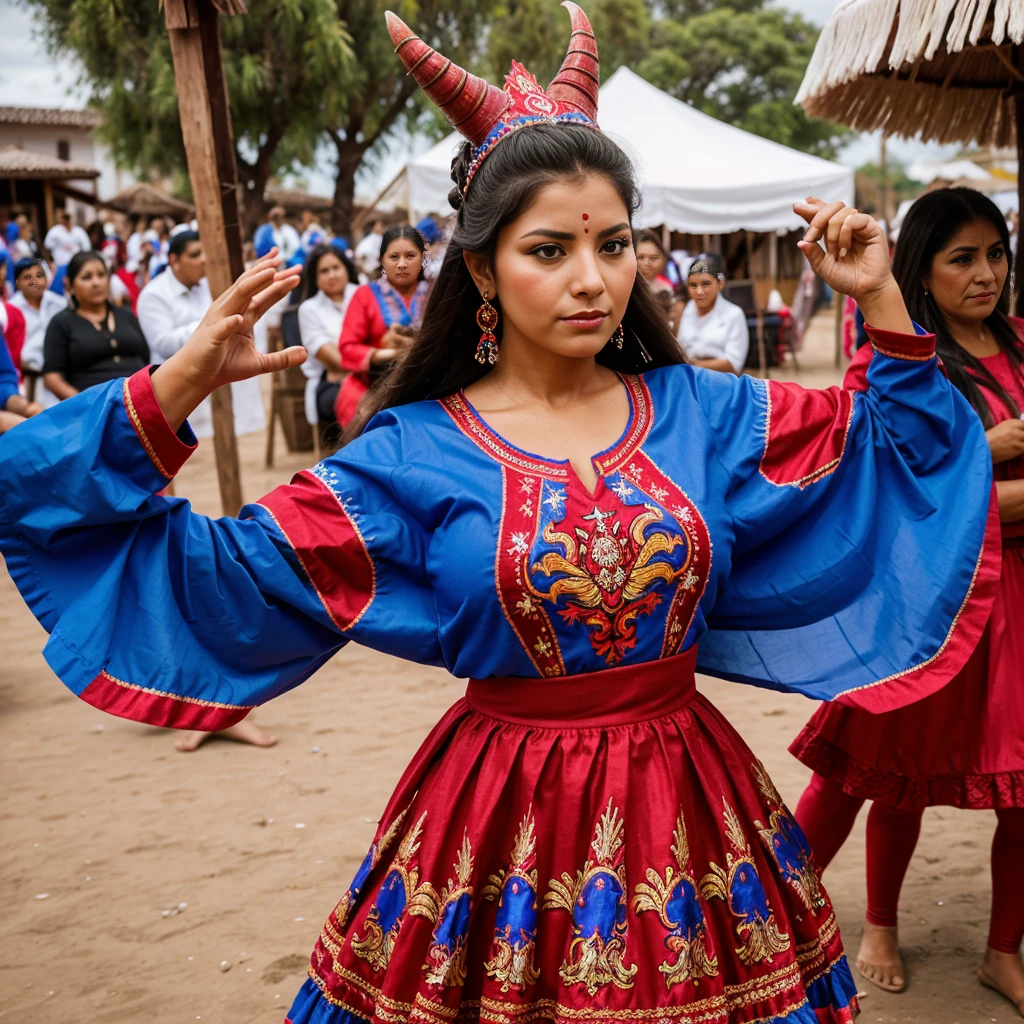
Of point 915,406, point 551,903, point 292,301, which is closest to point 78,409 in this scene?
point 551,903

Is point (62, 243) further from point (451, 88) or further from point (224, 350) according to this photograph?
point (224, 350)

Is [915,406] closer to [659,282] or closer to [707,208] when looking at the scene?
[659,282]

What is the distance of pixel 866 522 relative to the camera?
2227 mm

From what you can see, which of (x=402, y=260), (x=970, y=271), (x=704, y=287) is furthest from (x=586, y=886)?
(x=704, y=287)

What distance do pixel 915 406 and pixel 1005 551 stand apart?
809mm

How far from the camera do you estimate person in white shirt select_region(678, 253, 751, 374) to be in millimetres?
7586

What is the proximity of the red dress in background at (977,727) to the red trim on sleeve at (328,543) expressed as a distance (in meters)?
1.23

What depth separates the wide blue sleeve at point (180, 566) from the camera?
185 cm

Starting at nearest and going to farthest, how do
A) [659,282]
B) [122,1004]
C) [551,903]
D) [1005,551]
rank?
[551,903] → [1005,551] → [122,1004] → [659,282]

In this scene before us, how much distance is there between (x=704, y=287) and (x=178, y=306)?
3.18 metres

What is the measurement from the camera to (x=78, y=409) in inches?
73.6

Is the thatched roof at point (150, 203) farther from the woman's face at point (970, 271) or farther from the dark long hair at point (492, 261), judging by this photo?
the dark long hair at point (492, 261)

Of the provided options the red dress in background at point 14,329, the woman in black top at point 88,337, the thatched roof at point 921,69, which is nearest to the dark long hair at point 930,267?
the thatched roof at point 921,69

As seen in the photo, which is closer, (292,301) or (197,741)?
(197,741)
